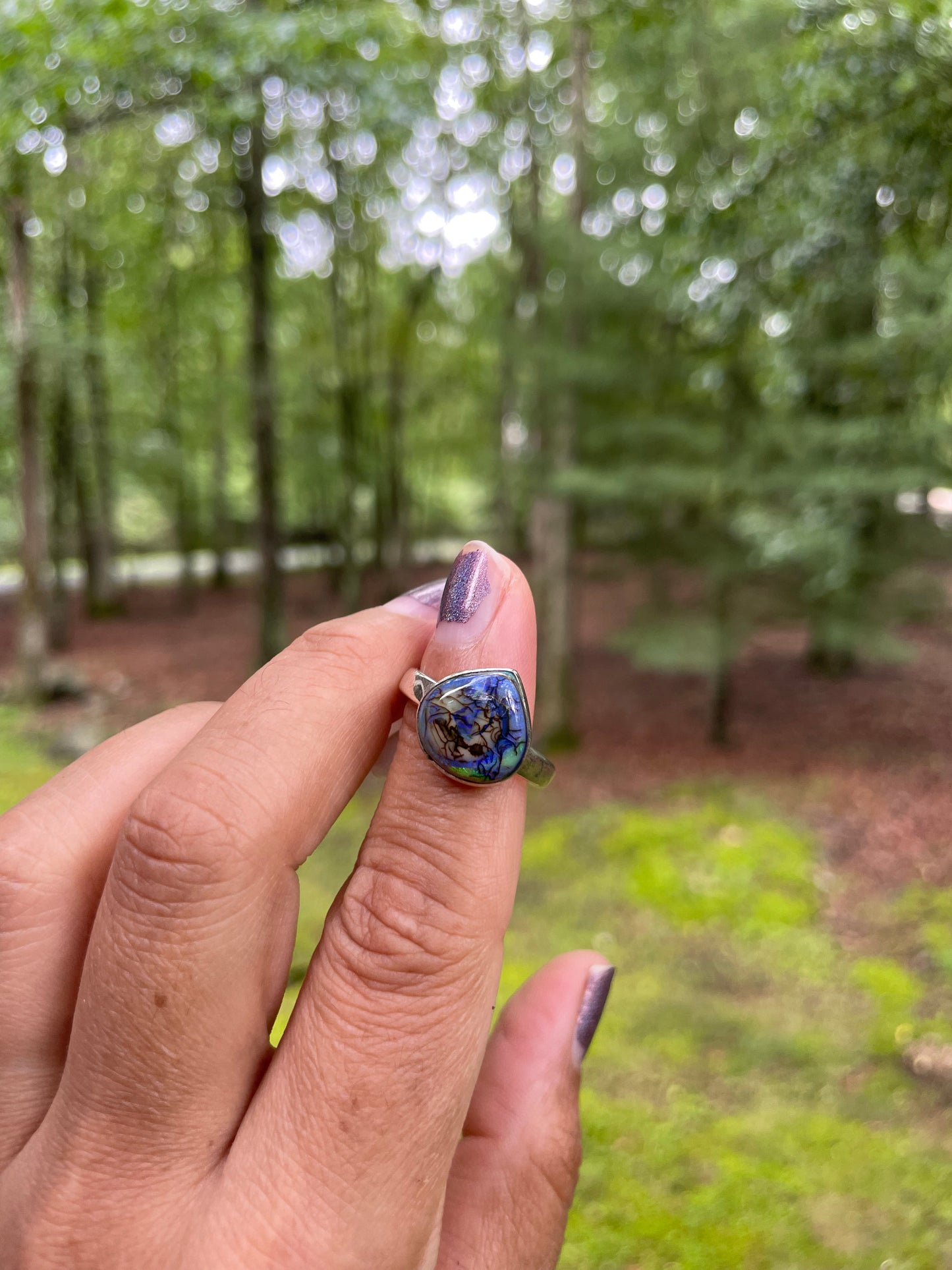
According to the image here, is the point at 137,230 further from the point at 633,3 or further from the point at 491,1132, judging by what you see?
the point at 491,1132

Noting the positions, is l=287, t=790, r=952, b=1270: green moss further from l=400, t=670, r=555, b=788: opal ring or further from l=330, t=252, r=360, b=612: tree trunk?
l=330, t=252, r=360, b=612: tree trunk

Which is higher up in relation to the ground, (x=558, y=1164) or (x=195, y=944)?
(x=195, y=944)

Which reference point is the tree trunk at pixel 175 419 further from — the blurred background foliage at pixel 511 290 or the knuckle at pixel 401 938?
the knuckle at pixel 401 938

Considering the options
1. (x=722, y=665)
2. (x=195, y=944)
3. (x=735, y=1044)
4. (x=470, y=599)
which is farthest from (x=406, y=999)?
(x=722, y=665)

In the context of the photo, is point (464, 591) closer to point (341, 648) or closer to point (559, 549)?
point (341, 648)

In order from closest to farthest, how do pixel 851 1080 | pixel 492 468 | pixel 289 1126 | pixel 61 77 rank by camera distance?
pixel 289 1126
pixel 61 77
pixel 851 1080
pixel 492 468

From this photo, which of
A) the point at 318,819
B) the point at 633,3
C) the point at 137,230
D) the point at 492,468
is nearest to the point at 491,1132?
the point at 318,819

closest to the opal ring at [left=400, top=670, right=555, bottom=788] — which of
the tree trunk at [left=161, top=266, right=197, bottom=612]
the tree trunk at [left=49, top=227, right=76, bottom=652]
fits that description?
the tree trunk at [left=49, top=227, right=76, bottom=652]
